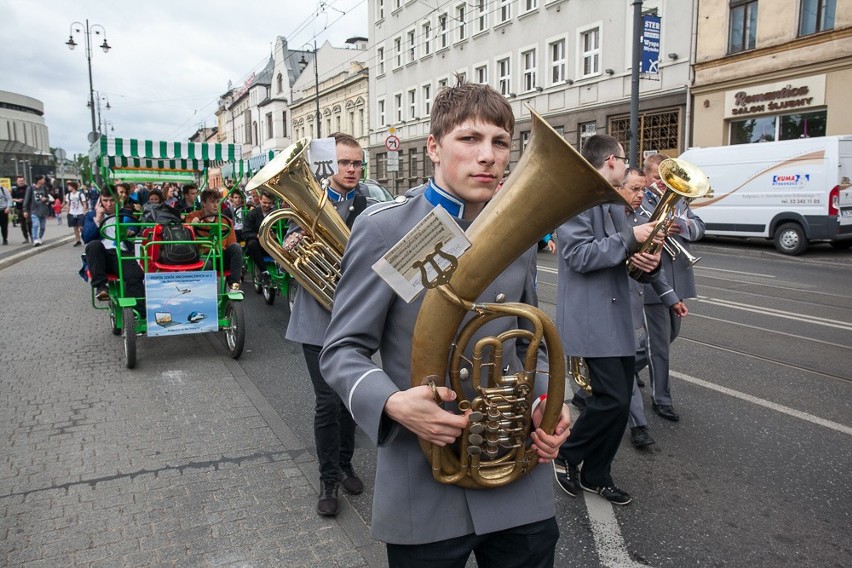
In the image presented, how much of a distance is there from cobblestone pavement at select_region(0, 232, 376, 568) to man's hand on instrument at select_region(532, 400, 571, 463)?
1650 millimetres

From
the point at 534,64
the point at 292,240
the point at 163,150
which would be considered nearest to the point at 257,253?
the point at 163,150

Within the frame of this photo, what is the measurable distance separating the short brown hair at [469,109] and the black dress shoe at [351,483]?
2.52 m

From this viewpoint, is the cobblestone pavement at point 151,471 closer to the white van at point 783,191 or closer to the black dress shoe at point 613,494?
the black dress shoe at point 613,494

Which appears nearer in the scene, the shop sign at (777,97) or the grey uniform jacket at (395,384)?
the grey uniform jacket at (395,384)

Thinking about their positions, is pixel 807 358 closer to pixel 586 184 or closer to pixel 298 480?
pixel 298 480

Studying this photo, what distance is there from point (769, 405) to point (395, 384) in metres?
4.26

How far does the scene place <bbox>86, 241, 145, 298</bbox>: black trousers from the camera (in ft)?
23.2

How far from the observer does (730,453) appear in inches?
164

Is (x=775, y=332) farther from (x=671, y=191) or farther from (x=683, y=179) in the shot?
(x=671, y=191)

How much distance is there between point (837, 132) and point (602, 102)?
893 centimetres


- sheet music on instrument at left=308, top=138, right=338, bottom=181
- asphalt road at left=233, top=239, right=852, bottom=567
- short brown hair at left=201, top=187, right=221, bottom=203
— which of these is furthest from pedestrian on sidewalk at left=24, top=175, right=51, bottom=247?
sheet music on instrument at left=308, top=138, right=338, bottom=181

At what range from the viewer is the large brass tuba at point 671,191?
11.0 ft

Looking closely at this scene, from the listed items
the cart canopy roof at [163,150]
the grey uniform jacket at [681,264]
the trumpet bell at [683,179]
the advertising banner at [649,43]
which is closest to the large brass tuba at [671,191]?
the trumpet bell at [683,179]

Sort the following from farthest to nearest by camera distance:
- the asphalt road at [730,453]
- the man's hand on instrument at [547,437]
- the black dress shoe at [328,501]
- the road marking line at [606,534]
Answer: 1. the black dress shoe at [328,501]
2. the asphalt road at [730,453]
3. the road marking line at [606,534]
4. the man's hand on instrument at [547,437]
